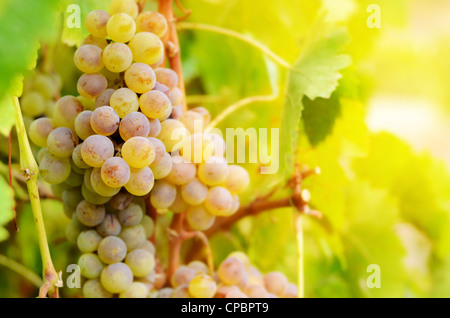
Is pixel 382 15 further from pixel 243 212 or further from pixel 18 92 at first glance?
pixel 18 92

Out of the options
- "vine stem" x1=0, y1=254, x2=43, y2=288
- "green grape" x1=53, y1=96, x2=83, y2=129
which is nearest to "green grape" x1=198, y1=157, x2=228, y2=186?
"green grape" x1=53, y1=96, x2=83, y2=129

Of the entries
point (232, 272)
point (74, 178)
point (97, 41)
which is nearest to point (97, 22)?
point (97, 41)

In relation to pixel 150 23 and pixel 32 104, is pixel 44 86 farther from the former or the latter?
pixel 150 23

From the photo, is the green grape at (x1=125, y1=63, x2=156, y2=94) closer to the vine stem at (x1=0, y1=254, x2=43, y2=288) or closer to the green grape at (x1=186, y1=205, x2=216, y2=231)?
the green grape at (x1=186, y1=205, x2=216, y2=231)

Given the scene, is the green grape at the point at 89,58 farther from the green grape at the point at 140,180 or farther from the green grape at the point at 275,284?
the green grape at the point at 275,284

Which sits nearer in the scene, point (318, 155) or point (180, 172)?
point (180, 172)

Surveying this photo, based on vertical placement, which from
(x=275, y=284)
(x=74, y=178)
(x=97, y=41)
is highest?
(x=97, y=41)
